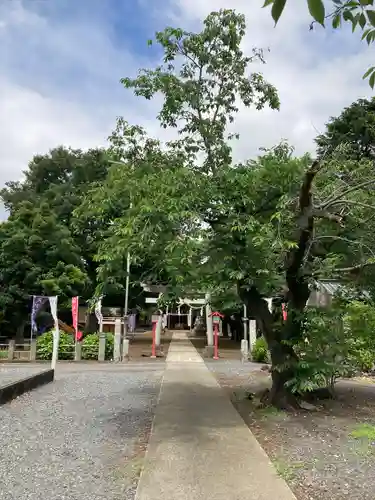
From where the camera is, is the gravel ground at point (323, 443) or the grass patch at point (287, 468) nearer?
the gravel ground at point (323, 443)

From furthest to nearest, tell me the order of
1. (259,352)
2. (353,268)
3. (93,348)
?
1. (93,348)
2. (259,352)
3. (353,268)

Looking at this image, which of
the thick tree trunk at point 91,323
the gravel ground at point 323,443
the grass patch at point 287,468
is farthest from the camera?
the thick tree trunk at point 91,323

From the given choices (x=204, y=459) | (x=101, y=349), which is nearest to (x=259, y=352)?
(x=101, y=349)

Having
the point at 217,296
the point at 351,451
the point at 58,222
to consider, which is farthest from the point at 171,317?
the point at 351,451

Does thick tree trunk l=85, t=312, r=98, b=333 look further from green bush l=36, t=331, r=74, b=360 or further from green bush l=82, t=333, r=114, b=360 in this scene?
green bush l=36, t=331, r=74, b=360

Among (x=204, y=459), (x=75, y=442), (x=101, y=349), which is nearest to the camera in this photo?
(x=204, y=459)

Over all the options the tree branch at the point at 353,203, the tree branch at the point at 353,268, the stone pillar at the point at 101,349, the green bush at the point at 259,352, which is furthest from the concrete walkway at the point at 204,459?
the stone pillar at the point at 101,349

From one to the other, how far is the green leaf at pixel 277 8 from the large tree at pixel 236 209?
498 cm

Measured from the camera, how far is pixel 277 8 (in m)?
1.68

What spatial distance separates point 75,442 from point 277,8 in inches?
243

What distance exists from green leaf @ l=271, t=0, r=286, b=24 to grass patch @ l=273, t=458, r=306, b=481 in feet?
14.8

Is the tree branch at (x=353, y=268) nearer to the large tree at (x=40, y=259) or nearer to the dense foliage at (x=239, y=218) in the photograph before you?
the dense foliage at (x=239, y=218)

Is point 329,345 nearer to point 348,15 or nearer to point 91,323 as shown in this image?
point 348,15

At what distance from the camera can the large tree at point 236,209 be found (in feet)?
23.5
